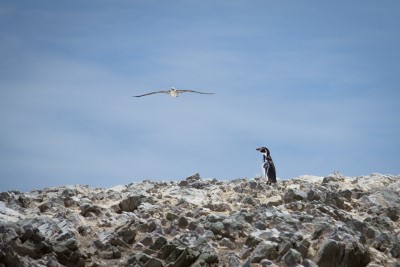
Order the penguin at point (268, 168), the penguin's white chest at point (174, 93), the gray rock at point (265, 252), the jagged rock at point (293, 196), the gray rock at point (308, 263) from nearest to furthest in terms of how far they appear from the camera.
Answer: the gray rock at point (308, 263) < the gray rock at point (265, 252) < the jagged rock at point (293, 196) < the penguin at point (268, 168) < the penguin's white chest at point (174, 93)

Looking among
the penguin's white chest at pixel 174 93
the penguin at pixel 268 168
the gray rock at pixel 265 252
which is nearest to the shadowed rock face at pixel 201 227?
the gray rock at pixel 265 252

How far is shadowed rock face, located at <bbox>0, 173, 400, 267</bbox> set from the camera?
19.3 meters

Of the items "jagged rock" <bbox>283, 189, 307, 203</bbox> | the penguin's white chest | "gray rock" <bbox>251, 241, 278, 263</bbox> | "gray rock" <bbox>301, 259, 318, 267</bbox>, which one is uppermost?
the penguin's white chest

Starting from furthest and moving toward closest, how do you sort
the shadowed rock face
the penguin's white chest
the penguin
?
1. the penguin's white chest
2. the penguin
3. the shadowed rock face

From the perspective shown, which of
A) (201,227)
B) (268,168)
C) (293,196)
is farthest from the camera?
(268,168)

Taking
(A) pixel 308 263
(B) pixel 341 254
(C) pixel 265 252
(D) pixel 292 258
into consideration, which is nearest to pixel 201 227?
(C) pixel 265 252

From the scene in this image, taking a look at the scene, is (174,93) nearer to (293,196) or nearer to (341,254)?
(293,196)

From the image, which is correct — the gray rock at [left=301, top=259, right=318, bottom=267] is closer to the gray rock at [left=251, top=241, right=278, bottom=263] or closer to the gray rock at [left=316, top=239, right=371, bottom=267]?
the gray rock at [left=316, top=239, right=371, bottom=267]

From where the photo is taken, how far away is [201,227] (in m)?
20.9

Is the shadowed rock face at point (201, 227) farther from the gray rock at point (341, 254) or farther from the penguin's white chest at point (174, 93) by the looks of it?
the penguin's white chest at point (174, 93)

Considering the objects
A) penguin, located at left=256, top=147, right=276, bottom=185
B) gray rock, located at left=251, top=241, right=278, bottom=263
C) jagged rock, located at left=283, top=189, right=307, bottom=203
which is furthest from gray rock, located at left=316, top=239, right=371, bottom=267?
penguin, located at left=256, top=147, right=276, bottom=185

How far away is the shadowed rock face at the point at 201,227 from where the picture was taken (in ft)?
63.4

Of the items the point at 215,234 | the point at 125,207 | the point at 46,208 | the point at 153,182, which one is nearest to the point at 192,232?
the point at 215,234

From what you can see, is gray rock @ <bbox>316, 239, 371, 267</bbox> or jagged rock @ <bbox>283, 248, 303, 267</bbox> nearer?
jagged rock @ <bbox>283, 248, 303, 267</bbox>
